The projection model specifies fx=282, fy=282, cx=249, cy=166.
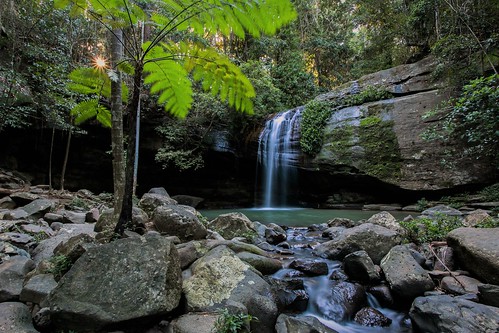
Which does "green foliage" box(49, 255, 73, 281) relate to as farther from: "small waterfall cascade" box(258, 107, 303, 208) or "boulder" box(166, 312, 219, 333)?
"small waterfall cascade" box(258, 107, 303, 208)

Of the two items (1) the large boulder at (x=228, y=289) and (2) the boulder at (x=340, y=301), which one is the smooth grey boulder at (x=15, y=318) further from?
(2) the boulder at (x=340, y=301)

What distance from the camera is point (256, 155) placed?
13430 mm

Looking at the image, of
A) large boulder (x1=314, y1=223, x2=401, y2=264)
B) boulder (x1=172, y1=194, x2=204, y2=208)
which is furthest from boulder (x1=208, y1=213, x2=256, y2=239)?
boulder (x1=172, y1=194, x2=204, y2=208)

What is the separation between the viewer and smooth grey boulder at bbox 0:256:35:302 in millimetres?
2350

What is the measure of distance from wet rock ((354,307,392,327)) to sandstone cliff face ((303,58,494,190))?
7.84m

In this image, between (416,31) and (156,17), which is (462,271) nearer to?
(156,17)

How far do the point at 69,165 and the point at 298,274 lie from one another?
13315 millimetres

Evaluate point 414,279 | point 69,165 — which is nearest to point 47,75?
point 69,165

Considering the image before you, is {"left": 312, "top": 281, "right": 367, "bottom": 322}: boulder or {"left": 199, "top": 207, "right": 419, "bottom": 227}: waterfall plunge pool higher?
{"left": 199, "top": 207, "right": 419, "bottom": 227}: waterfall plunge pool

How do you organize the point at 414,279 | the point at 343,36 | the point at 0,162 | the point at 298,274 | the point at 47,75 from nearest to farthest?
A: the point at 414,279, the point at 298,274, the point at 47,75, the point at 0,162, the point at 343,36

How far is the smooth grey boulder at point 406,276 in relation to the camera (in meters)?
2.97

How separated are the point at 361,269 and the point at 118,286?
2.75 m

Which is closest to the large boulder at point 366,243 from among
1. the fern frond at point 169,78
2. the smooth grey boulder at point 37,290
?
the fern frond at point 169,78

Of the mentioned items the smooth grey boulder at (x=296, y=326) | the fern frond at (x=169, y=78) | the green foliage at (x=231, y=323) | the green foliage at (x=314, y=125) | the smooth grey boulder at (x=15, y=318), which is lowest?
the smooth grey boulder at (x=296, y=326)
